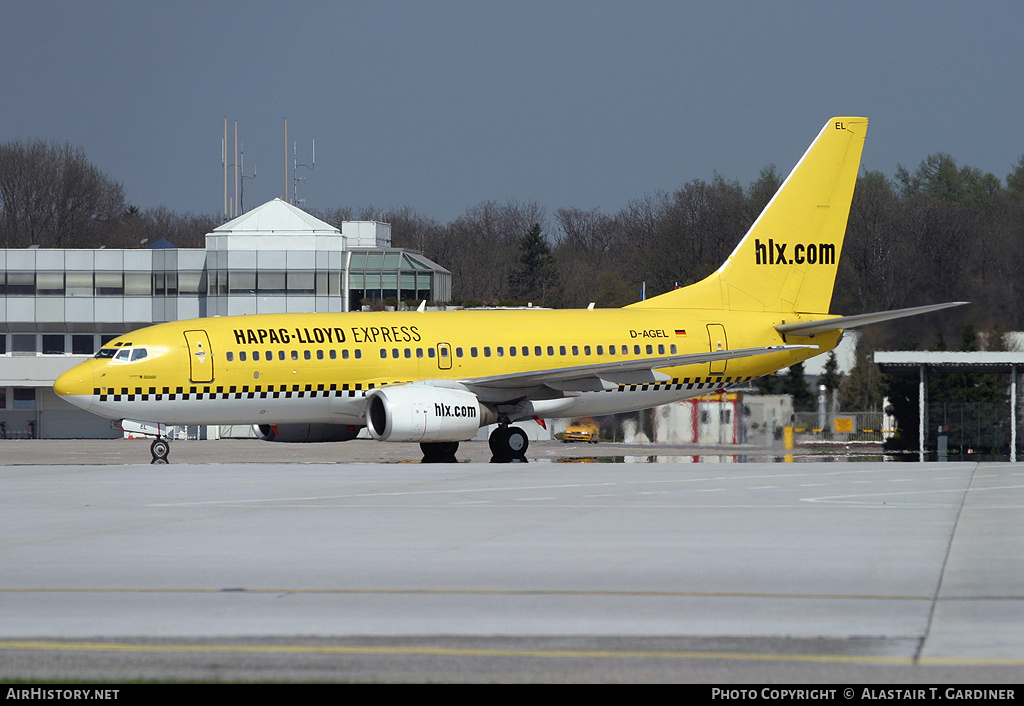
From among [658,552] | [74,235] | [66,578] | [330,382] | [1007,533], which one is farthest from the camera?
[74,235]

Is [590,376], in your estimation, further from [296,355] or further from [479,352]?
[296,355]

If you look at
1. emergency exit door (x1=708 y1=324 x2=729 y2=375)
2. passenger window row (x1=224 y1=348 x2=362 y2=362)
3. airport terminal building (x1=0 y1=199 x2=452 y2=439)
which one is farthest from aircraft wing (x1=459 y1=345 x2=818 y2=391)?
airport terminal building (x1=0 y1=199 x2=452 y2=439)

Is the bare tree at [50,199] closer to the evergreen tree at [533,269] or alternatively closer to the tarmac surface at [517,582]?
the evergreen tree at [533,269]

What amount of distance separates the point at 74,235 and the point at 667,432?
2686 inches

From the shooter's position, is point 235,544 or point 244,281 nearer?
point 235,544

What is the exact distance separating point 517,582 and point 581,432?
1686 inches

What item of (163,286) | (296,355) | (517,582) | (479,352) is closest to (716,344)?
(479,352)

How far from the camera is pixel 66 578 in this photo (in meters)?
11.3

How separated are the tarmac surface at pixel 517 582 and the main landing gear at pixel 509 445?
12.1 meters

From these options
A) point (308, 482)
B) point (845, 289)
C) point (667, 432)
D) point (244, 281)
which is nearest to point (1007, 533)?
point (308, 482)

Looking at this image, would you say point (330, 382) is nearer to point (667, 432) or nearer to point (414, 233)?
point (667, 432)

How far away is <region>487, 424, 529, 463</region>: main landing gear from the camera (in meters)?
32.3

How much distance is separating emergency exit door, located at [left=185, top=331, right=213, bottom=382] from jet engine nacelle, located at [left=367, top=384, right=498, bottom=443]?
387cm

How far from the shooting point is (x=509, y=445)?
106 feet
